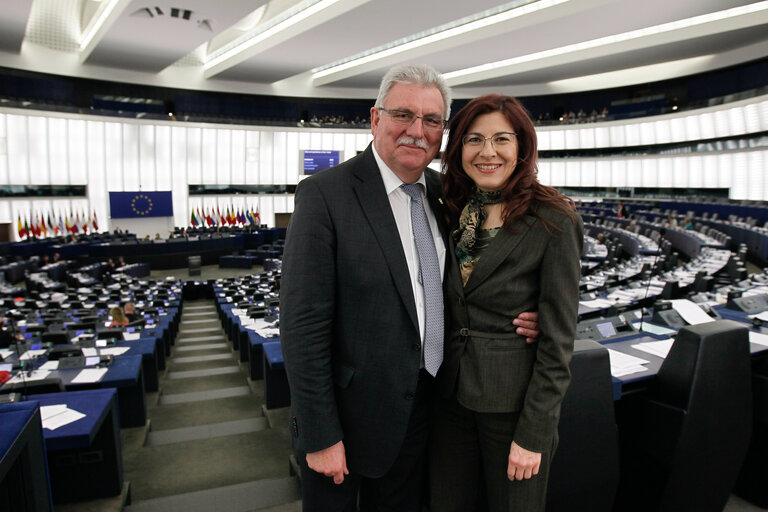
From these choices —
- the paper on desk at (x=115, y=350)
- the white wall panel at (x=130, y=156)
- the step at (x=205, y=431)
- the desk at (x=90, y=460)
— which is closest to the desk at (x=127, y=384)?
the step at (x=205, y=431)

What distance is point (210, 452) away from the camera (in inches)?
167

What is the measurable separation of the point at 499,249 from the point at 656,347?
1840 mm

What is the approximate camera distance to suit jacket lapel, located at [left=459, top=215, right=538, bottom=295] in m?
1.51

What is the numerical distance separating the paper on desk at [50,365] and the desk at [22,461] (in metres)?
3.70

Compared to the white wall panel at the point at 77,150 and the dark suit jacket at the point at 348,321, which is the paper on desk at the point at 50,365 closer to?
the dark suit jacket at the point at 348,321

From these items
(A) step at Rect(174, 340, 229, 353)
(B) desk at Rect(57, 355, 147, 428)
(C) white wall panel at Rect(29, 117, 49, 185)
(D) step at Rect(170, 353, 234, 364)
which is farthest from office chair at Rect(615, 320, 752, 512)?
(C) white wall panel at Rect(29, 117, 49, 185)

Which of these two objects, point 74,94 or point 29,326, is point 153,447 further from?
point 74,94

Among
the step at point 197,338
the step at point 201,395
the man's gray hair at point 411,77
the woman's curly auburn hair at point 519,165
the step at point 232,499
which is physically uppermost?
the man's gray hair at point 411,77

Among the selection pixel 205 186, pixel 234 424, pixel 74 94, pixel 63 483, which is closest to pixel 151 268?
pixel 205 186

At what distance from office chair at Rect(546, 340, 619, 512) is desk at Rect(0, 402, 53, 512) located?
1821 millimetres

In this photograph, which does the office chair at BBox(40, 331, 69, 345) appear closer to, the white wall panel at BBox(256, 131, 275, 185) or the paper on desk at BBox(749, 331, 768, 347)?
the paper on desk at BBox(749, 331, 768, 347)

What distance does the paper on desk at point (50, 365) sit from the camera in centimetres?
452

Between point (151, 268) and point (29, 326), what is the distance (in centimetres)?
1274

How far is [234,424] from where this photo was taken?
505 cm
